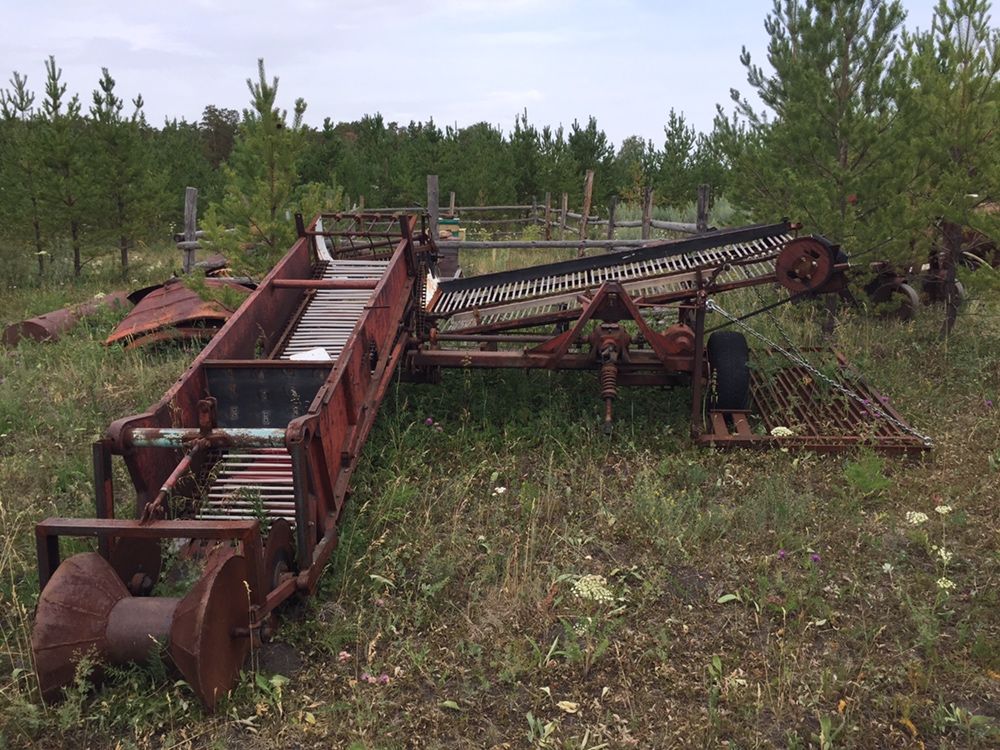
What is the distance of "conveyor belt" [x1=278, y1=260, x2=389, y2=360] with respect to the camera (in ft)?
18.7

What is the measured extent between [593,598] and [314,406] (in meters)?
1.62

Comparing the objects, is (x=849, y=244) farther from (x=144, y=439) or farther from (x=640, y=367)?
(x=144, y=439)

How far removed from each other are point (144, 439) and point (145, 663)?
3.04 ft

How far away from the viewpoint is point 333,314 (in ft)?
20.1

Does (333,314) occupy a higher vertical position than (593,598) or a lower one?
higher

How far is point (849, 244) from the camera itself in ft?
25.7

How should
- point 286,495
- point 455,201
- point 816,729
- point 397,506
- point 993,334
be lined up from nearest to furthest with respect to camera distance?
point 816,729, point 286,495, point 397,506, point 993,334, point 455,201

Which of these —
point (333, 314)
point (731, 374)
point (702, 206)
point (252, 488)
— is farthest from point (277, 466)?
point (702, 206)

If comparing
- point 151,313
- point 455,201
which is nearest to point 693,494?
point 151,313

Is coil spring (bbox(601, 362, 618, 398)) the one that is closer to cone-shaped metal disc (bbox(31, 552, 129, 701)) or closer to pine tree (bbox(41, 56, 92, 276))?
cone-shaped metal disc (bbox(31, 552, 129, 701))

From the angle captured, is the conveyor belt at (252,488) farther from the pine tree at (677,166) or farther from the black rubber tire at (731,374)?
the pine tree at (677,166)

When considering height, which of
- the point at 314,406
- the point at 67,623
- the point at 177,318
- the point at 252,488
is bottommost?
the point at 67,623

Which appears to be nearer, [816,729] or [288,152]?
[816,729]

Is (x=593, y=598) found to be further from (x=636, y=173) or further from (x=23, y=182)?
(x=636, y=173)
